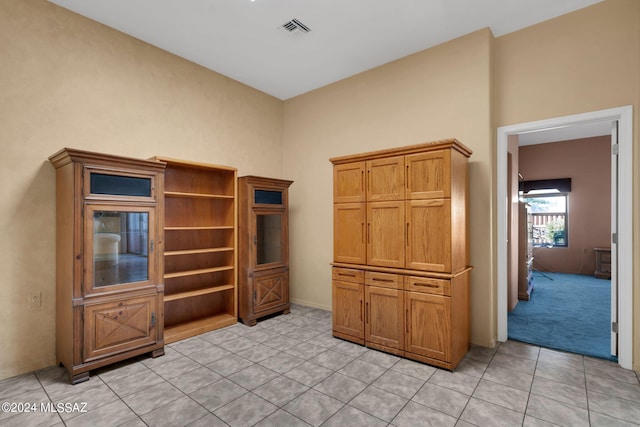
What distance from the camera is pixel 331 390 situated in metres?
2.68

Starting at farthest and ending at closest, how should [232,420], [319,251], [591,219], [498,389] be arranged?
[591,219], [319,251], [498,389], [232,420]

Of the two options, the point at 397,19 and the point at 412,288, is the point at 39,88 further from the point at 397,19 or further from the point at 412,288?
the point at 412,288

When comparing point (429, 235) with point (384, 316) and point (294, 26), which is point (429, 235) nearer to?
point (384, 316)

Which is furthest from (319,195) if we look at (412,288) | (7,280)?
(7,280)

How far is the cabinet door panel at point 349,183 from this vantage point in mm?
3678

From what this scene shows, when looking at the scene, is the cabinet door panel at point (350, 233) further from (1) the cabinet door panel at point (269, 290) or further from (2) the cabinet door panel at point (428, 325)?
(1) the cabinet door panel at point (269, 290)

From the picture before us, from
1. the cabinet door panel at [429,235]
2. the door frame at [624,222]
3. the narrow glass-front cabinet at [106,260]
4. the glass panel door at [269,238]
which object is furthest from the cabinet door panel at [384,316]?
the narrow glass-front cabinet at [106,260]

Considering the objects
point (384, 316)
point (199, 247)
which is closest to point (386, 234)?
point (384, 316)

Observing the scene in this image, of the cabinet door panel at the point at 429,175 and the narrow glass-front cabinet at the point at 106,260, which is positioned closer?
the narrow glass-front cabinet at the point at 106,260

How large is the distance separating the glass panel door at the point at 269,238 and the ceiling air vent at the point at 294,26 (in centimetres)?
236

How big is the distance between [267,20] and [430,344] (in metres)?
3.83

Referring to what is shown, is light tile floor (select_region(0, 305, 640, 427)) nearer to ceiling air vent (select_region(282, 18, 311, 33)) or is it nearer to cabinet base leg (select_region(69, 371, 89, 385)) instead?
cabinet base leg (select_region(69, 371, 89, 385))

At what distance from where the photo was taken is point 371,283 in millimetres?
3547

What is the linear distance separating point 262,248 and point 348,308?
5.07 feet
